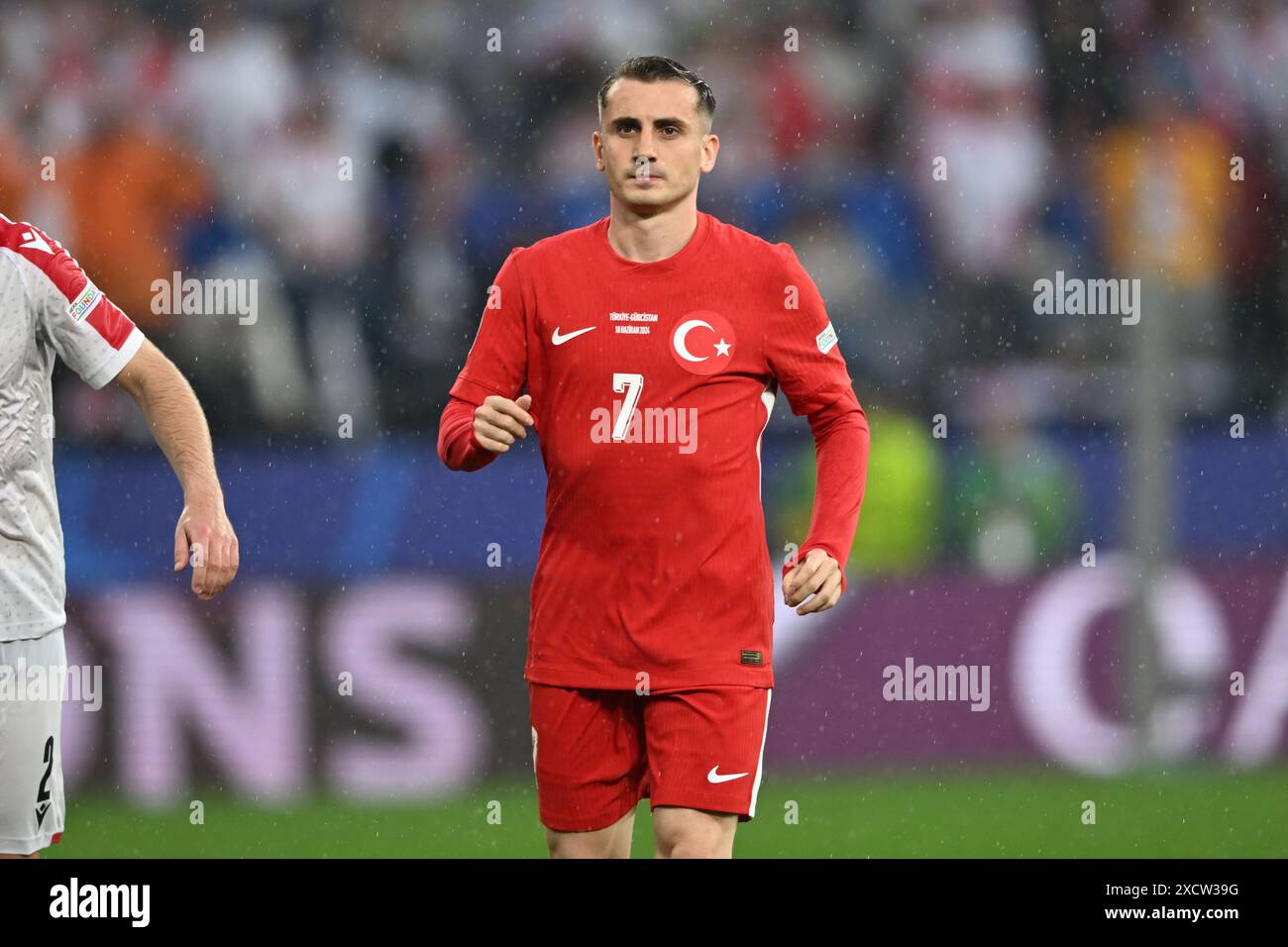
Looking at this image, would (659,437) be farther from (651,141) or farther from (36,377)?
(36,377)

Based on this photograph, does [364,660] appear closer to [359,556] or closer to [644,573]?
[359,556]

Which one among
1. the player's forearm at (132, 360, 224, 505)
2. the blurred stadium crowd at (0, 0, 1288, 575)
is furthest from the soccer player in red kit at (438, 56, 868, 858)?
the blurred stadium crowd at (0, 0, 1288, 575)

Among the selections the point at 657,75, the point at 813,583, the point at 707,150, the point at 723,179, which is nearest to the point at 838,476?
the point at 813,583

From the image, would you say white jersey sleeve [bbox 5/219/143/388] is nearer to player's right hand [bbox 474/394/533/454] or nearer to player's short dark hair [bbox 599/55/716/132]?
player's right hand [bbox 474/394/533/454]

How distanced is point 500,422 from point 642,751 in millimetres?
818

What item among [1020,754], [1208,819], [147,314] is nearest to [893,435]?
[1020,754]

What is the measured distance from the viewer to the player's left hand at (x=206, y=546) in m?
3.88

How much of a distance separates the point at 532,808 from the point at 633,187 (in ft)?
11.3

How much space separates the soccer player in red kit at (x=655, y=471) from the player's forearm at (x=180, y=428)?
1.68ft

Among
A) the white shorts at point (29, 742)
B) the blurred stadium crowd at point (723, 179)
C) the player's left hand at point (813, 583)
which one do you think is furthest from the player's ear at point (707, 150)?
the blurred stadium crowd at point (723, 179)

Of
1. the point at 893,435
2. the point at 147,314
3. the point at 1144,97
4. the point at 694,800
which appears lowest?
the point at 694,800

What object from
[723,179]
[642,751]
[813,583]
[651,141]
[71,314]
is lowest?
[642,751]

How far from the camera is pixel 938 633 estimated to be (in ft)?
25.0

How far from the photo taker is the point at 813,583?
13.4 ft
